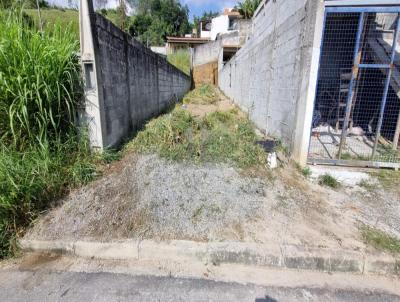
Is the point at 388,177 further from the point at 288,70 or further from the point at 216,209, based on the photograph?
the point at 216,209

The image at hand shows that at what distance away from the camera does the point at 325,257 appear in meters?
2.05

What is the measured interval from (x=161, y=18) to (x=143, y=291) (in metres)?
45.1

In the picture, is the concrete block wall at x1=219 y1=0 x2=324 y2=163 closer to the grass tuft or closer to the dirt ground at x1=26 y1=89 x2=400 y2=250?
the dirt ground at x1=26 y1=89 x2=400 y2=250

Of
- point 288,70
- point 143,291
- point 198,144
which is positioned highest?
point 288,70

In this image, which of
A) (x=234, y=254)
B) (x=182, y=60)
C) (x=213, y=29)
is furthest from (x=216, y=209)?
(x=213, y=29)

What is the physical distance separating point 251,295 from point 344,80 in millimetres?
6045

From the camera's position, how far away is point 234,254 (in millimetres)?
2121

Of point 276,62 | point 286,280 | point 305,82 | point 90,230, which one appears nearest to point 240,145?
point 305,82

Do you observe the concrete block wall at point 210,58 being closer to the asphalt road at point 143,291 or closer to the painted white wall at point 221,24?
the painted white wall at point 221,24

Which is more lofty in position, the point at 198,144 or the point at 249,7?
the point at 249,7

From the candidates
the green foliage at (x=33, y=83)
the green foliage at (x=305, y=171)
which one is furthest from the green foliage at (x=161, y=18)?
the green foliage at (x=305, y=171)

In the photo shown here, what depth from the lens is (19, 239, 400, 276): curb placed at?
2043 mm

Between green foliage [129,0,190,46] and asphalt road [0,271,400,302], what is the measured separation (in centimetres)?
3676

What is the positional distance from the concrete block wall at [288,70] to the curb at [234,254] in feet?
5.65
